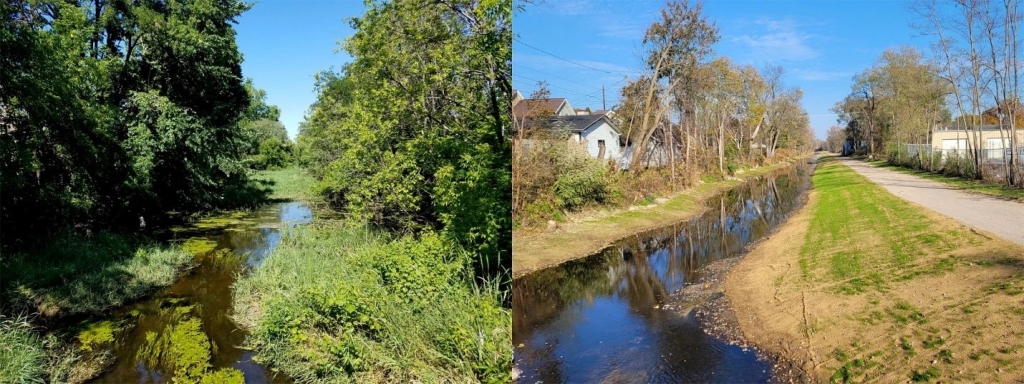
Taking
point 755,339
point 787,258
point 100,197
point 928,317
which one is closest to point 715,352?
point 755,339

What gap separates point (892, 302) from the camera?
4844mm

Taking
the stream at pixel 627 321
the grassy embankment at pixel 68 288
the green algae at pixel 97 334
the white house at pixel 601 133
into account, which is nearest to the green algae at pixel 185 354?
the green algae at pixel 97 334

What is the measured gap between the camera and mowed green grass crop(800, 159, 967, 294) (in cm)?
580

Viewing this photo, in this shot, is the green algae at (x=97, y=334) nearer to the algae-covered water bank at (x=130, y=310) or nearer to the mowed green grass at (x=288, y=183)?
the algae-covered water bank at (x=130, y=310)

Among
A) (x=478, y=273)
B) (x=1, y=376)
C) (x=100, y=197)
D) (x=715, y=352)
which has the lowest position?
(x=715, y=352)

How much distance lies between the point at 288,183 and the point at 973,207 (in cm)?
2333

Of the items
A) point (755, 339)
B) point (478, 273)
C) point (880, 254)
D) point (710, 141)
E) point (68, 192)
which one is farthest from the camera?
point (710, 141)

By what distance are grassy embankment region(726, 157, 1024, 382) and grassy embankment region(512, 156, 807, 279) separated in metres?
2.74

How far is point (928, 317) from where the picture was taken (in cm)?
433

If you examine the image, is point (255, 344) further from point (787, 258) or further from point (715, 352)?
point (787, 258)

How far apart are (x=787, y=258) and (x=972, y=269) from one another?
112 inches

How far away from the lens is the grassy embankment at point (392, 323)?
273 centimetres

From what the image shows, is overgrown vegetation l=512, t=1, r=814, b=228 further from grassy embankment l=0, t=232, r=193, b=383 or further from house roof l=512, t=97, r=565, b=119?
grassy embankment l=0, t=232, r=193, b=383

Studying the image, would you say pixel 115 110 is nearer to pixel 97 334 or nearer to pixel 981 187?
pixel 97 334
